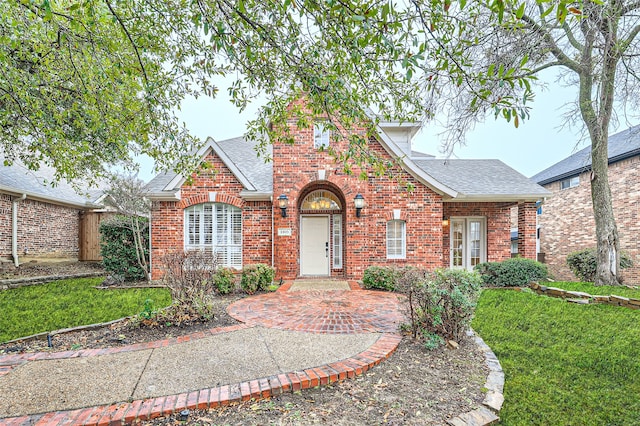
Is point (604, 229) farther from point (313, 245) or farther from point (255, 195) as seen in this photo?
point (255, 195)

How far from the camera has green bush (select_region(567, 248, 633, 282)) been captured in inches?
411

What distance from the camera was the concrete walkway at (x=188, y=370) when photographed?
8.82 feet

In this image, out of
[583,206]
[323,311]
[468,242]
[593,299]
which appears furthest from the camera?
[583,206]

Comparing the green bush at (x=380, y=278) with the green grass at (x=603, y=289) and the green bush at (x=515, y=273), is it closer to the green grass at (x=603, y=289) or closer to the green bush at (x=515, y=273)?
the green bush at (x=515, y=273)

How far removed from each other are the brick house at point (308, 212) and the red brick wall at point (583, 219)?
553 centimetres

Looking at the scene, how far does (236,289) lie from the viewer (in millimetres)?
8109

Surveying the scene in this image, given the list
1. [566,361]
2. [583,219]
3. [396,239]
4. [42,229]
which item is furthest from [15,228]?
[583,219]

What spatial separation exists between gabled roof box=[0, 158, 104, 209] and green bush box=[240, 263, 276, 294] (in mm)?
5925

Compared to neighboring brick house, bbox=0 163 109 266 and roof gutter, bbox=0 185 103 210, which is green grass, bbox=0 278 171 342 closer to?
neighboring brick house, bbox=0 163 109 266

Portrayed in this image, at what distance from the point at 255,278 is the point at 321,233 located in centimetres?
364

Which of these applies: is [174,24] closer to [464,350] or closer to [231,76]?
[231,76]

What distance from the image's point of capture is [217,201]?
994cm

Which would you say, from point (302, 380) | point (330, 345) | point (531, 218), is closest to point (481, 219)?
point (531, 218)

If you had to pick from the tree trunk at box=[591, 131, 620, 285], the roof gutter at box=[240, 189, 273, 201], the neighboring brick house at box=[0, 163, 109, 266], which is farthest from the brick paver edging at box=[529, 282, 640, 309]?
the neighboring brick house at box=[0, 163, 109, 266]
